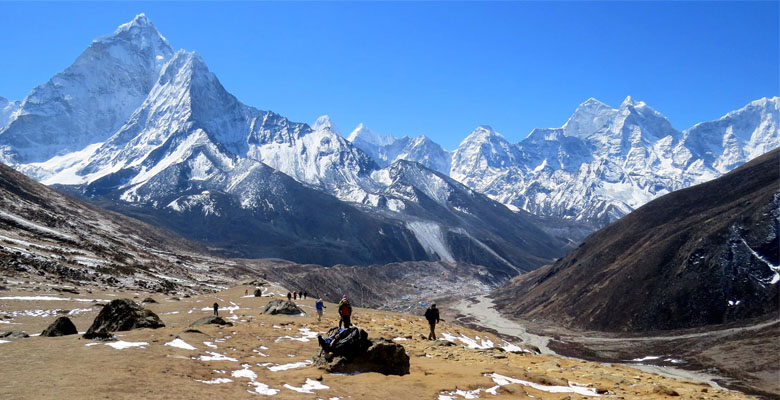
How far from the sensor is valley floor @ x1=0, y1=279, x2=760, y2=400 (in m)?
20.0

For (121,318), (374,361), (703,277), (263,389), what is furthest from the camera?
(703,277)

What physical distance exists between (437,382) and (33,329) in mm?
31970

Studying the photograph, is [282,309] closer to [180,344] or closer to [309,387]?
[180,344]

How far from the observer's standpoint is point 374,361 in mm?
26141

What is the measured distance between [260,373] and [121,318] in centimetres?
1465

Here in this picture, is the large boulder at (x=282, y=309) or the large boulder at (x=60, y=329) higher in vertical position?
the large boulder at (x=282, y=309)

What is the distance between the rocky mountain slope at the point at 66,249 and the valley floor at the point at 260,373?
155 feet

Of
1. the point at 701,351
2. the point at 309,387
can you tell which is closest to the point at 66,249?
the point at 309,387

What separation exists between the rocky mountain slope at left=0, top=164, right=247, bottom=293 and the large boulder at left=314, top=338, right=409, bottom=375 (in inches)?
2376

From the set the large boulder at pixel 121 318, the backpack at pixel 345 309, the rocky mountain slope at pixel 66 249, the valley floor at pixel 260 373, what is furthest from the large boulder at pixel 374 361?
the rocky mountain slope at pixel 66 249

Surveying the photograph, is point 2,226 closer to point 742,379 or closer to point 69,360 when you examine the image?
point 69,360

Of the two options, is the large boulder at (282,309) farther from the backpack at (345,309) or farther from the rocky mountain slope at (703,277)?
the rocky mountain slope at (703,277)

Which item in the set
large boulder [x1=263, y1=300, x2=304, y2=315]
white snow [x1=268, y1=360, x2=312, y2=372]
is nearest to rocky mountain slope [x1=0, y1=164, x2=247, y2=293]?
large boulder [x1=263, y1=300, x2=304, y2=315]

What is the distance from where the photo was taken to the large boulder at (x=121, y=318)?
32906 mm
